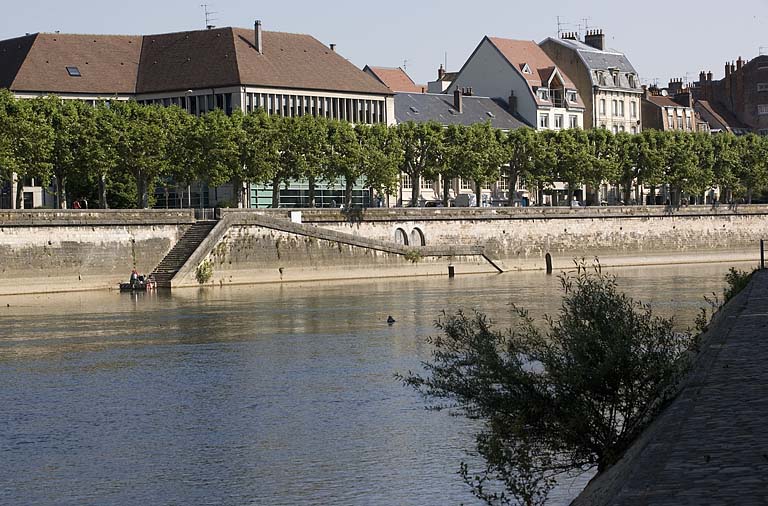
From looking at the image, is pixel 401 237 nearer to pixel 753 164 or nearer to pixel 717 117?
pixel 753 164

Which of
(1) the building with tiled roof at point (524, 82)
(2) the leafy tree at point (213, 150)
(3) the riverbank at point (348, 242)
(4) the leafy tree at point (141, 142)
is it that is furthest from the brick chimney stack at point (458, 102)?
(4) the leafy tree at point (141, 142)

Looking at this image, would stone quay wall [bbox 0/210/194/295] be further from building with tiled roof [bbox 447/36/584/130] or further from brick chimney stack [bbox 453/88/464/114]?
building with tiled roof [bbox 447/36/584/130]

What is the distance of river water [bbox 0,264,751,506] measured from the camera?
2528 centimetres

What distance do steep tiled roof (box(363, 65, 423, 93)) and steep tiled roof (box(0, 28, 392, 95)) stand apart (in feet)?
76.9

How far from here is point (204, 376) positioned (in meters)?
40.0

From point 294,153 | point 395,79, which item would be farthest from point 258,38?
point 395,79

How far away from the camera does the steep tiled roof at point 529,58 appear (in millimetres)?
128125

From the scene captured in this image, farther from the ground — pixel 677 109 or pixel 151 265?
pixel 677 109

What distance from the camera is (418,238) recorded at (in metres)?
92.1

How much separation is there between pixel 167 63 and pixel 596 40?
52830 mm

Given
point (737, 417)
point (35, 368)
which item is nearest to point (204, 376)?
point (35, 368)

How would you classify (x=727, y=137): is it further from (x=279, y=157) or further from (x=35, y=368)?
(x=35, y=368)

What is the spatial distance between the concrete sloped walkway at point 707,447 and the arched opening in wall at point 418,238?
6671 centimetres

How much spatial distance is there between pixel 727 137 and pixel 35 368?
87843 millimetres
